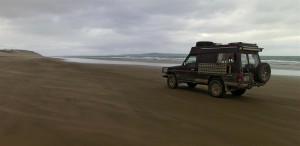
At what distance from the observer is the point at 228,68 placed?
37.0 ft

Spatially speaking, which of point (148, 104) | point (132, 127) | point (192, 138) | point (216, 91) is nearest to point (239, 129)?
point (192, 138)

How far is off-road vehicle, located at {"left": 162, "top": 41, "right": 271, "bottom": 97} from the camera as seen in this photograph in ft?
36.0

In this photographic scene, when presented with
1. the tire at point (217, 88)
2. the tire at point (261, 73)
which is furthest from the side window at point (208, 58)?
the tire at point (261, 73)

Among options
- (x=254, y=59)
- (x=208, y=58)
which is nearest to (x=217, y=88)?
(x=208, y=58)

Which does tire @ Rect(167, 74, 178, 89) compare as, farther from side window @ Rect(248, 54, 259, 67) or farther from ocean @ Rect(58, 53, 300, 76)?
ocean @ Rect(58, 53, 300, 76)

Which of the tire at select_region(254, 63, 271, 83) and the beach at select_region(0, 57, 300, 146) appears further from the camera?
the tire at select_region(254, 63, 271, 83)

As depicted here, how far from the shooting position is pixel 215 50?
1209cm

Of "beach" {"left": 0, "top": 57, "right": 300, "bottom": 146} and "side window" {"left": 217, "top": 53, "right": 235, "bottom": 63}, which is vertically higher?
"side window" {"left": 217, "top": 53, "right": 235, "bottom": 63}

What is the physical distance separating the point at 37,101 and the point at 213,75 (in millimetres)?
6621

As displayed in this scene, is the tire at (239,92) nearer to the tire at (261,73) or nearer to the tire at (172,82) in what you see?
the tire at (261,73)

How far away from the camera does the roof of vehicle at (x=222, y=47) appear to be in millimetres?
11133

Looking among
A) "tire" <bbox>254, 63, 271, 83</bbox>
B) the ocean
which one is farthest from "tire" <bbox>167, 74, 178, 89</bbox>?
the ocean

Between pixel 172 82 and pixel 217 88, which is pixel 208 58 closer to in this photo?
pixel 217 88

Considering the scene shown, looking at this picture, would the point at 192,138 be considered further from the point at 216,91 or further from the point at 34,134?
the point at 216,91
